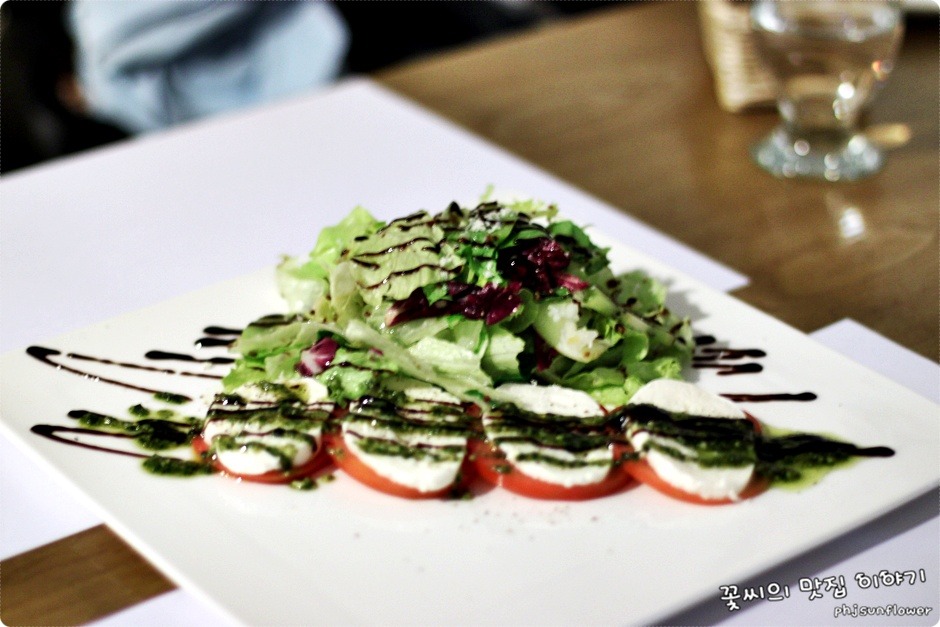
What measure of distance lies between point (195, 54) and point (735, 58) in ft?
7.27

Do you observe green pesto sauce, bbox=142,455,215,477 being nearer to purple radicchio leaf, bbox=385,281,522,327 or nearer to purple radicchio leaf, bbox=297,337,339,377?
purple radicchio leaf, bbox=297,337,339,377

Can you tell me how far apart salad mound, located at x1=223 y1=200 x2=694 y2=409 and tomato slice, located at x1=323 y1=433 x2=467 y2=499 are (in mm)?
124

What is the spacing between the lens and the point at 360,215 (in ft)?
7.61

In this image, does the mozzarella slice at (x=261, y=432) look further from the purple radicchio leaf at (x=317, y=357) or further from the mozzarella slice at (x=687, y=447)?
the mozzarella slice at (x=687, y=447)

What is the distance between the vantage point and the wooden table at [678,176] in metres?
1.75

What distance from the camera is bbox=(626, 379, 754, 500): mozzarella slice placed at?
171 centimetres

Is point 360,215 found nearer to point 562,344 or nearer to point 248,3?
point 562,344

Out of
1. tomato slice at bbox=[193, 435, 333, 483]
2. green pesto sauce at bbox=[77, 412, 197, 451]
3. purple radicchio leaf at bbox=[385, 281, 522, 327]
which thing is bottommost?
tomato slice at bbox=[193, 435, 333, 483]

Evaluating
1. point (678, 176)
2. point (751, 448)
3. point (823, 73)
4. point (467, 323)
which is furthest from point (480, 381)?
point (823, 73)

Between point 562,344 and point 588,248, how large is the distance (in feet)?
0.88

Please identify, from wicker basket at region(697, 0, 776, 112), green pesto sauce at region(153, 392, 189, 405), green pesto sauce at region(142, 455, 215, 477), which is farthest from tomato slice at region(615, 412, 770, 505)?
wicker basket at region(697, 0, 776, 112)

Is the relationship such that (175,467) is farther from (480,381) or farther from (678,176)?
(678,176)

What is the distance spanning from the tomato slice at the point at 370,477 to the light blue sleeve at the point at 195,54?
2.86 m

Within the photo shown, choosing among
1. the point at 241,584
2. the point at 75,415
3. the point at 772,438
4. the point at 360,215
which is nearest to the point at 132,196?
the point at 360,215
